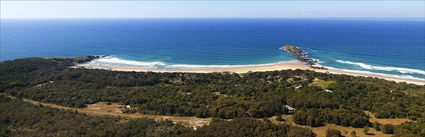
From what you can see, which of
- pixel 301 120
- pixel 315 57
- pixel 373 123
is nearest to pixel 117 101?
pixel 301 120

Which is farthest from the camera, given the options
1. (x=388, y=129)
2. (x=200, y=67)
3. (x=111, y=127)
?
(x=200, y=67)

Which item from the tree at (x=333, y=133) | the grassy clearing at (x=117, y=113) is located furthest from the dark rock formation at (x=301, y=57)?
the grassy clearing at (x=117, y=113)

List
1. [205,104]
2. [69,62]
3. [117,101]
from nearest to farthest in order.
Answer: [205,104] < [117,101] < [69,62]

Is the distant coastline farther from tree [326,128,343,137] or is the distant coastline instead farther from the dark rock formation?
tree [326,128,343,137]

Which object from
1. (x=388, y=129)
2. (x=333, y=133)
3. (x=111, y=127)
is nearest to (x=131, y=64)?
(x=111, y=127)

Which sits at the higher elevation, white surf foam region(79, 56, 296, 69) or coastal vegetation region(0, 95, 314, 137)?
white surf foam region(79, 56, 296, 69)

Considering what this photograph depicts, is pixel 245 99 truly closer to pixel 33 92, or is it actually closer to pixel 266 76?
pixel 266 76

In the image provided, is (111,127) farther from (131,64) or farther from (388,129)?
(131,64)

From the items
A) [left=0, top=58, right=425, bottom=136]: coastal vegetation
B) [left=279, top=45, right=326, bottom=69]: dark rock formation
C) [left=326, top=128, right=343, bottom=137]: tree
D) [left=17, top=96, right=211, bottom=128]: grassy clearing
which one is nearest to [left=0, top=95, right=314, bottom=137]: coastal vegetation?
[left=0, top=58, right=425, bottom=136]: coastal vegetation
